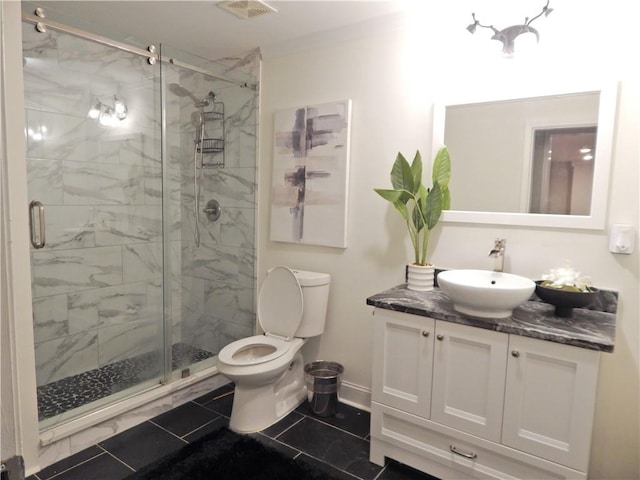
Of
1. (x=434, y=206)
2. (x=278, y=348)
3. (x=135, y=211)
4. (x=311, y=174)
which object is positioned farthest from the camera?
(x=135, y=211)

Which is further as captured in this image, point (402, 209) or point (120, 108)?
point (120, 108)

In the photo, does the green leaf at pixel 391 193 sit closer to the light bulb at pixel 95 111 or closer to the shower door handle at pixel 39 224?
the shower door handle at pixel 39 224

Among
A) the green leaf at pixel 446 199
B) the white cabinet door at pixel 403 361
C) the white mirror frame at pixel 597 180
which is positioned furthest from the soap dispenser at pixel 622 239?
the white cabinet door at pixel 403 361

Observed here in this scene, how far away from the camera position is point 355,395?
261cm

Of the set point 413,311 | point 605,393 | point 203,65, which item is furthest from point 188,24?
point 605,393

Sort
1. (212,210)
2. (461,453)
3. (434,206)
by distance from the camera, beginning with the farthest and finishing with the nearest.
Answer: (212,210)
(434,206)
(461,453)

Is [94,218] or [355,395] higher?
[94,218]

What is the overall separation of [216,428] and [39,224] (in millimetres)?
1423

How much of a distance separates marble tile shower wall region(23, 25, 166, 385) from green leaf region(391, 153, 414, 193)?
1.57 meters

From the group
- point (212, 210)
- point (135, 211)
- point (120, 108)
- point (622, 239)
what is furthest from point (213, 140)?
point (622, 239)

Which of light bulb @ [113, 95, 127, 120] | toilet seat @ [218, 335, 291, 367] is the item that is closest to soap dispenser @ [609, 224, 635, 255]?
toilet seat @ [218, 335, 291, 367]

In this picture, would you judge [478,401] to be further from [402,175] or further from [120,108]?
[120,108]

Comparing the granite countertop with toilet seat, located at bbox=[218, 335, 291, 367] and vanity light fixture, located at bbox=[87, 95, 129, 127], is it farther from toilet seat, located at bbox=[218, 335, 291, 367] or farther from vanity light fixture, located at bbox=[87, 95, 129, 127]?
vanity light fixture, located at bbox=[87, 95, 129, 127]

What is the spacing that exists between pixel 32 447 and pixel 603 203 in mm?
2853
